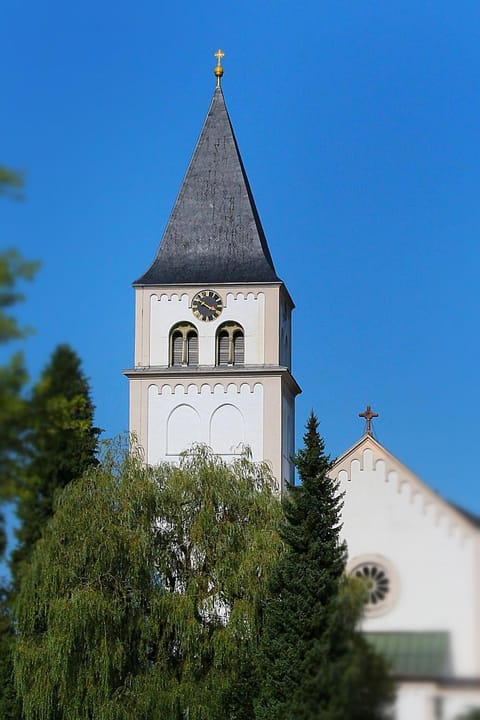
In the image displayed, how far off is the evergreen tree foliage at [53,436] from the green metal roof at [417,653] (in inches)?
121

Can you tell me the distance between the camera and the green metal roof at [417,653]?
11961 mm

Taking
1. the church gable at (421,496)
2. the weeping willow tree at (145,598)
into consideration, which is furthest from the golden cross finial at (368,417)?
the church gable at (421,496)

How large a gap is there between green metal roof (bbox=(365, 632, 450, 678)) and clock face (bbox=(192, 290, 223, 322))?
34212 millimetres

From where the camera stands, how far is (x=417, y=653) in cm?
1230

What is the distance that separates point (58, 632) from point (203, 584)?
3.47 meters

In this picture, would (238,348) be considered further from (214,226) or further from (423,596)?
(423,596)

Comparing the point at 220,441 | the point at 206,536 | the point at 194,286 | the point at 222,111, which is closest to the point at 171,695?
the point at 206,536

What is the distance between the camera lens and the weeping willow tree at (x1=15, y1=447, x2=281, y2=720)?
102 feet

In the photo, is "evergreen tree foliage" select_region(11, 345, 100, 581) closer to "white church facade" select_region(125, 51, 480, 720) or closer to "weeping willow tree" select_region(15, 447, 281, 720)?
"weeping willow tree" select_region(15, 447, 281, 720)

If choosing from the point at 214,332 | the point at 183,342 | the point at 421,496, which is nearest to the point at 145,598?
the point at 214,332

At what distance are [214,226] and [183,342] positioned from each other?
4.07 metres

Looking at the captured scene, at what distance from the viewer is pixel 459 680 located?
1162 cm

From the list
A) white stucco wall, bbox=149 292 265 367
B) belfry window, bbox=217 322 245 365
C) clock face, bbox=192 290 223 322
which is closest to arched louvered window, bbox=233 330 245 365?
belfry window, bbox=217 322 245 365

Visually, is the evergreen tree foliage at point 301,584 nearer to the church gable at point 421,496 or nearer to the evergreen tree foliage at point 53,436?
the evergreen tree foliage at point 53,436
